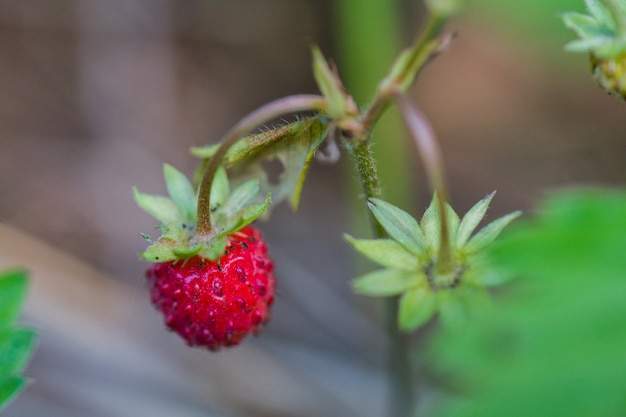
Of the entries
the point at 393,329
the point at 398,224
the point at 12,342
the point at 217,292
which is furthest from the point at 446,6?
the point at 12,342

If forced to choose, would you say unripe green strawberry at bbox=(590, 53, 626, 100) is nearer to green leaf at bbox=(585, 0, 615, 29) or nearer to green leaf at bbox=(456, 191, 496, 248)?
green leaf at bbox=(585, 0, 615, 29)

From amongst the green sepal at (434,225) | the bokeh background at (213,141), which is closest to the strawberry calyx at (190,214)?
the green sepal at (434,225)

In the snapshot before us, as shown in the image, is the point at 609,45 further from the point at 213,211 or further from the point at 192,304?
the point at 192,304

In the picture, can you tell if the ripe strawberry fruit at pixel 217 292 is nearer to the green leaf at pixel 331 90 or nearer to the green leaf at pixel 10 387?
the green leaf at pixel 10 387

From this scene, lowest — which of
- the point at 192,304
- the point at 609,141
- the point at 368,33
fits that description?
the point at 192,304

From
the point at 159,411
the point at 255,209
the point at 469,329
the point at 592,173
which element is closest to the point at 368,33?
the point at 592,173
